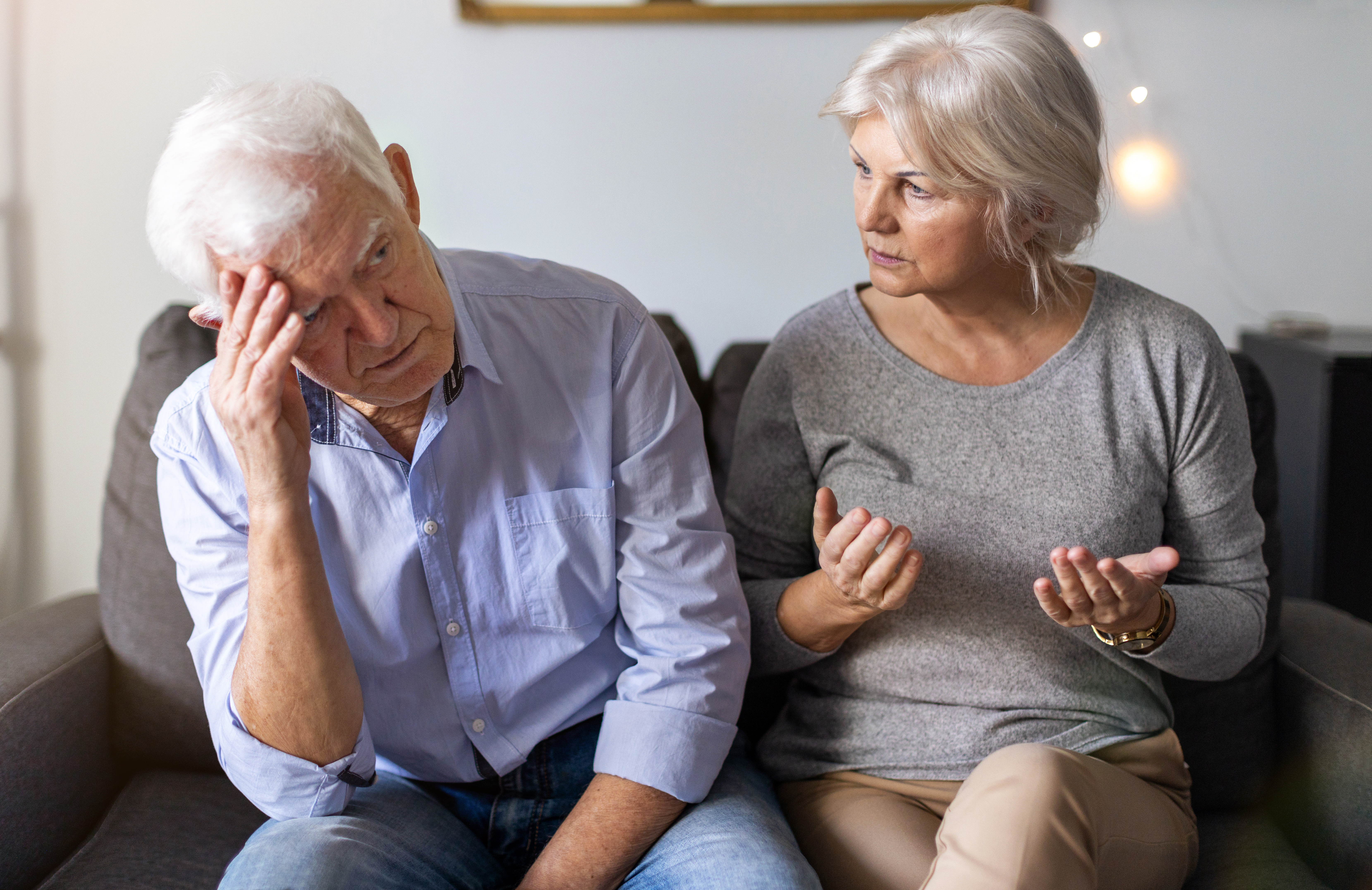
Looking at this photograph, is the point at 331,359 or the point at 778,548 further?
the point at 778,548

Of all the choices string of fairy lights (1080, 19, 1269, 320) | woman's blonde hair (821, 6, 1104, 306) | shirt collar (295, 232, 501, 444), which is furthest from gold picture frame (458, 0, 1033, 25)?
shirt collar (295, 232, 501, 444)

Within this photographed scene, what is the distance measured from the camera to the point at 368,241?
0.84 meters

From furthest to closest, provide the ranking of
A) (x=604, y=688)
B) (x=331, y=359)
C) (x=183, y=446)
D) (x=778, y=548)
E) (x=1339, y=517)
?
(x=1339, y=517)
(x=778, y=548)
(x=604, y=688)
(x=183, y=446)
(x=331, y=359)

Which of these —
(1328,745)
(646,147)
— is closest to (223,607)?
(646,147)

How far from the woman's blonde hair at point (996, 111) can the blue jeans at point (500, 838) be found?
67 cm

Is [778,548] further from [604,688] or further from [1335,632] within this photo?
[1335,632]

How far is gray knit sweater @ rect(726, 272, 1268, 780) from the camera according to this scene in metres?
1.12

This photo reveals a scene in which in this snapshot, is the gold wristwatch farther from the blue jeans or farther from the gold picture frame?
the gold picture frame

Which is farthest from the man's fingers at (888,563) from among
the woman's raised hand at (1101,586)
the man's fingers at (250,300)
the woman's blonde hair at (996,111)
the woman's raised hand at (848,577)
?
the man's fingers at (250,300)

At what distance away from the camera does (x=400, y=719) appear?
106 centimetres

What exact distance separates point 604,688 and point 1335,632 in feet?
3.29

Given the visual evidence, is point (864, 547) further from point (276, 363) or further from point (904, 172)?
point (276, 363)

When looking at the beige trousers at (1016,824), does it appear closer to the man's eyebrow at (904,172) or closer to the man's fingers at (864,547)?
the man's fingers at (864,547)

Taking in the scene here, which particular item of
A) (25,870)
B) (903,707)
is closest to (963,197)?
(903,707)
